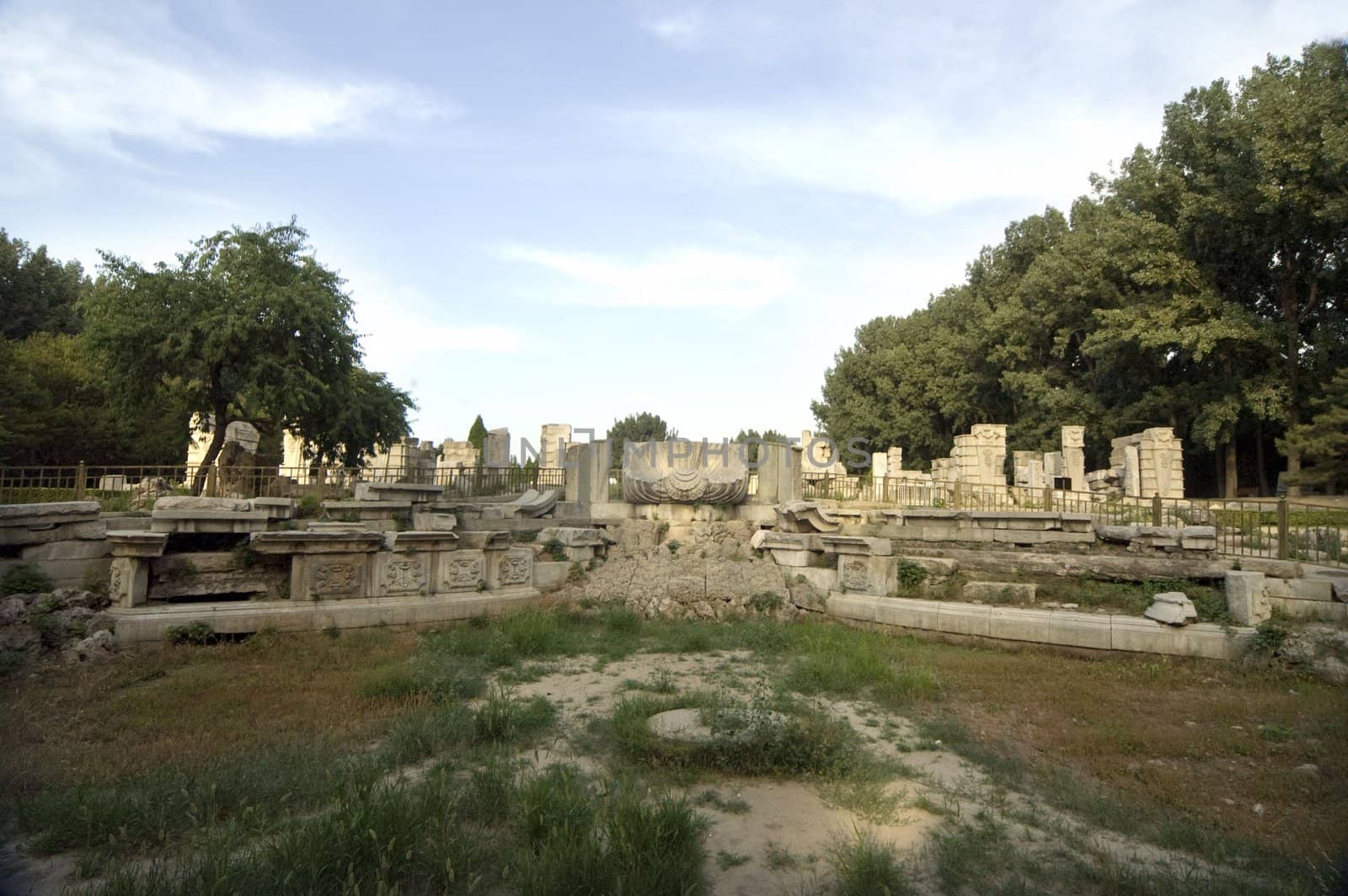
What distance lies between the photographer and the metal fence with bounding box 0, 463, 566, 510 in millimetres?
10695

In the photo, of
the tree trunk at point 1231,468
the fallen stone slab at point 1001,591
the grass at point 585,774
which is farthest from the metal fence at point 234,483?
the tree trunk at point 1231,468

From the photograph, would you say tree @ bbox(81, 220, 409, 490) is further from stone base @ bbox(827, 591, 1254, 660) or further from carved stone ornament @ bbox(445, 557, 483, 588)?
stone base @ bbox(827, 591, 1254, 660)

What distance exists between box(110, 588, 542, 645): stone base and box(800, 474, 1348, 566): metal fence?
23.7 ft

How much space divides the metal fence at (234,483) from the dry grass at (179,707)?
4.54m

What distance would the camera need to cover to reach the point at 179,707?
548 cm

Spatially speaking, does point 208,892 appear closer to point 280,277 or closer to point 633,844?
point 633,844

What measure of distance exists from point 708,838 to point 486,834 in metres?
1.11

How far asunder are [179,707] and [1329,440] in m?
22.9

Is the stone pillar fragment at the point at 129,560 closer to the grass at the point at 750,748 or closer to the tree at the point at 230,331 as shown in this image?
the grass at the point at 750,748

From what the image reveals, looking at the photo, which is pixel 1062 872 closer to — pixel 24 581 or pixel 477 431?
pixel 24 581

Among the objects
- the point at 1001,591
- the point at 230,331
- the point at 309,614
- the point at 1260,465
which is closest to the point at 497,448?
the point at 230,331

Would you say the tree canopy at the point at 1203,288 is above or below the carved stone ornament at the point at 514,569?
above

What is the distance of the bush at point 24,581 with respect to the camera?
24.3 feet

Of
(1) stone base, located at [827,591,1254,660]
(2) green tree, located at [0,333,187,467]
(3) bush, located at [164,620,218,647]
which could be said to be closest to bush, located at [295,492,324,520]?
(3) bush, located at [164,620,218,647]
